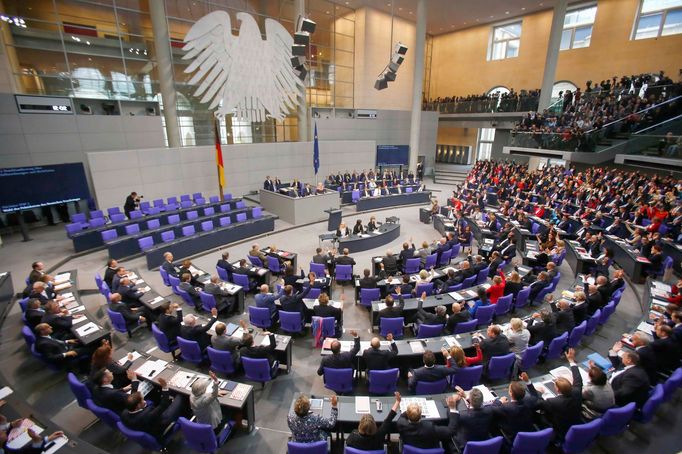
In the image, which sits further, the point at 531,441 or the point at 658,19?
the point at 658,19

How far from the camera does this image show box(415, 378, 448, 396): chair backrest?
16.5 ft

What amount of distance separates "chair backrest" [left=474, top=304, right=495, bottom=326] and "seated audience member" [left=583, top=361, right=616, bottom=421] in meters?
2.68

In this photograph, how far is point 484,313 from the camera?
7.20m

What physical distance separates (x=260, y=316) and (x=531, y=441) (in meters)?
5.08

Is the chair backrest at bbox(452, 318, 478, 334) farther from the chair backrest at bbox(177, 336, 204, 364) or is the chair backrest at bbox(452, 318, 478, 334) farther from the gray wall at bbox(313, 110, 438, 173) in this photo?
the gray wall at bbox(313, 110, 438, 173)

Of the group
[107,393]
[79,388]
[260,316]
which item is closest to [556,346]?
[260,316]

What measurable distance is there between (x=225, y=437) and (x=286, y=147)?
18.4 meters

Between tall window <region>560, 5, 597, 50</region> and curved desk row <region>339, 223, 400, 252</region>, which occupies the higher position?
tall window <region>560, 5, 597, 50</region>

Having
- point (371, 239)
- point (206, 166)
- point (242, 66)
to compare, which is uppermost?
point (242, 66)

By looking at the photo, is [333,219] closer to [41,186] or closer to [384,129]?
[41,186]

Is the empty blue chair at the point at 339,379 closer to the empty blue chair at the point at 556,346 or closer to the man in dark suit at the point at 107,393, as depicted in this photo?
the man in dark suit at the point at 107,393

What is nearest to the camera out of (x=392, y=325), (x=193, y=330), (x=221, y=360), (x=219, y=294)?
(x=221, y=360)

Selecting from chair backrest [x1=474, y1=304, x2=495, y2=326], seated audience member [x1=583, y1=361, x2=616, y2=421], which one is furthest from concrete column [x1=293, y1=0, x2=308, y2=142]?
seated audience member [x1=583, y1=361, x2=616, y2=421]

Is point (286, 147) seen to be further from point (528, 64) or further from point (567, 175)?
point (528, 64)
